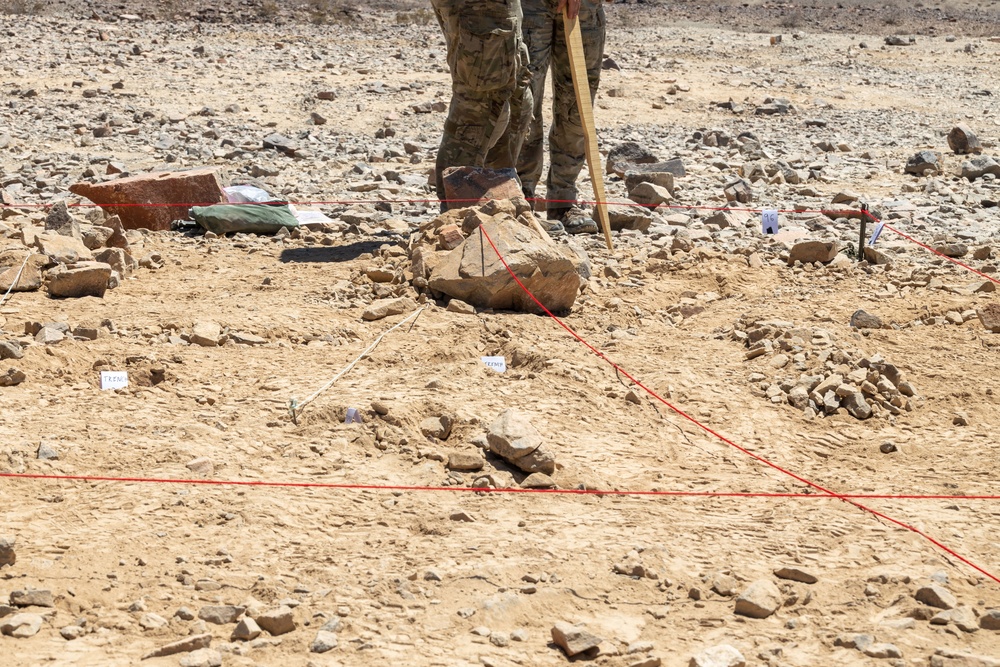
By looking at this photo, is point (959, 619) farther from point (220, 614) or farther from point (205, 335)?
point (205, 335)

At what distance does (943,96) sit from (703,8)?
12.2m

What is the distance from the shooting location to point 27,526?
3281 millimetres

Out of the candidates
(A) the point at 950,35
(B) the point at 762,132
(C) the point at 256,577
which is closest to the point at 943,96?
(B) the point at 762,132

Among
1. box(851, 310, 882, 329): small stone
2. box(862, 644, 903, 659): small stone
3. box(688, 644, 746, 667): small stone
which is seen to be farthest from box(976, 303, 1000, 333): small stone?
box(688, 644, 746, 667): small stone

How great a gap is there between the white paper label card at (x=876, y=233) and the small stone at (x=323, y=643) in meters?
4.86

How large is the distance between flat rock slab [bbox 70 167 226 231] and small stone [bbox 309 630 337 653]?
4222 mm

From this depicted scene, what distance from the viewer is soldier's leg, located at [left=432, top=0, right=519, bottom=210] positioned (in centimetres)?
550

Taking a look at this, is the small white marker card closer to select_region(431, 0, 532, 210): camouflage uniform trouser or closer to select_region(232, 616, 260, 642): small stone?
select_region(431, 0, 532, 210): camouflage uniform trouser

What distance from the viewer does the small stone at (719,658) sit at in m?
2.69

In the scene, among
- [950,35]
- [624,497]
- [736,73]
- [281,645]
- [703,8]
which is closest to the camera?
[281,645]

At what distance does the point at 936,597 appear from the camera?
3.04m

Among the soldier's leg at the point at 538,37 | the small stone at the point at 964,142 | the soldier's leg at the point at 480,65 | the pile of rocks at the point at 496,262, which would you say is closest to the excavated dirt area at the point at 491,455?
the pile of rocks at the point at 496,262

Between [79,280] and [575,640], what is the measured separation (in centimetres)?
337

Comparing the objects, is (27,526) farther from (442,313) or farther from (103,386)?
(442,313)
